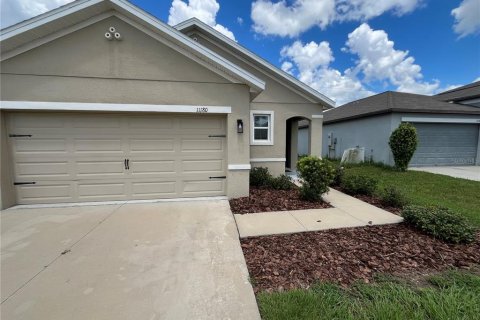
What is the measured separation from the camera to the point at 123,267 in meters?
3.04

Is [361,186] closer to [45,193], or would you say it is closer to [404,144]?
[404,144]

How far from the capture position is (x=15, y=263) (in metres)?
3.15

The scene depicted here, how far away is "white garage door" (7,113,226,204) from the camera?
535 cm

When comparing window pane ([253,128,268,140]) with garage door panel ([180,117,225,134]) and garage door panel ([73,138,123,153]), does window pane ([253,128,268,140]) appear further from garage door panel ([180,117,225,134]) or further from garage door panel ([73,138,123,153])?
garage door panel ([73,138,123,153])

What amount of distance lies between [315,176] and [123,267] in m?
4.68

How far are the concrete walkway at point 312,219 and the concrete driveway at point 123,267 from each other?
41cm

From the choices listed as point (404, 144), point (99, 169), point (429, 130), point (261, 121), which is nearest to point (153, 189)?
point (99, 169)

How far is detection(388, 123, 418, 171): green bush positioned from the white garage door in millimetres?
9480

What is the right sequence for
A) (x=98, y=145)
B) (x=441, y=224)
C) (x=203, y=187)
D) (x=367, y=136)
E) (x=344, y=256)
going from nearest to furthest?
(x=344, y=256)
(x=441, y=224)
(x=98, y=145)
(x=203, y=187)
(x=367, y=136)

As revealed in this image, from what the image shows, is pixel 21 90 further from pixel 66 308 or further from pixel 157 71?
pixel 66 308

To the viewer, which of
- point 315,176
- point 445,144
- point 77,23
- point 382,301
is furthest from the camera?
point 445,144

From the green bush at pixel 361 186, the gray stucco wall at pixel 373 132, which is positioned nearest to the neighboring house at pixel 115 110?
the green bush at pixel 361 186

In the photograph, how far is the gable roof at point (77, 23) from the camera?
4730mm

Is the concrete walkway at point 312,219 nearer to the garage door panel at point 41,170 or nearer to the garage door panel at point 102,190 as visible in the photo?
the garage door panel at point 102,190
